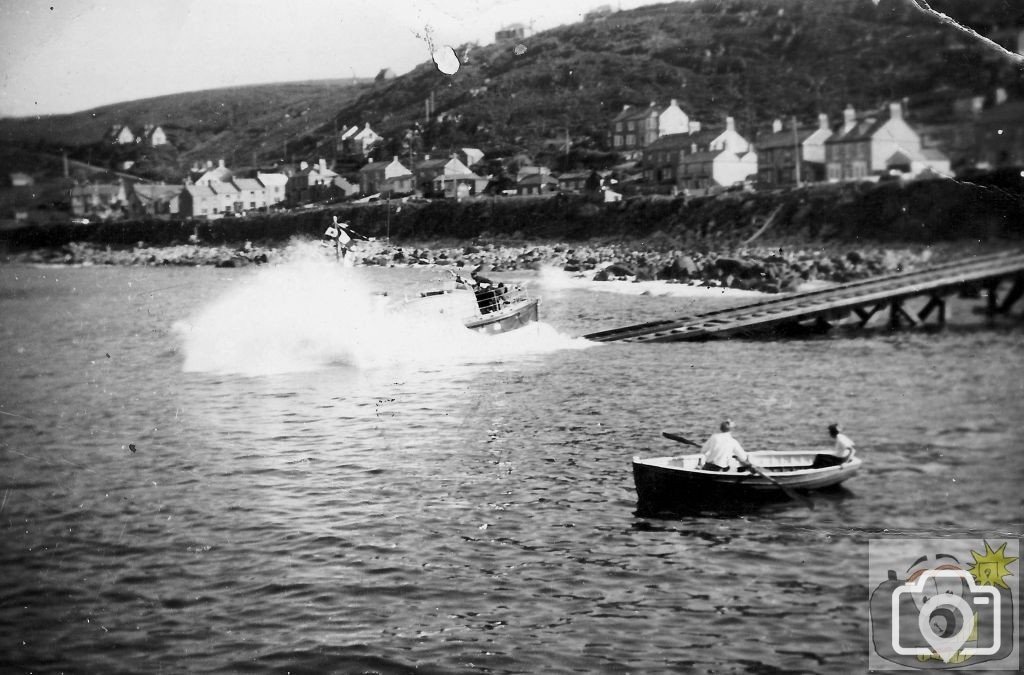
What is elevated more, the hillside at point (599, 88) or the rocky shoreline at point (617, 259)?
the hillside at point (599, 88)

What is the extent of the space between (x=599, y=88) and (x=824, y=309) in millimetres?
18102

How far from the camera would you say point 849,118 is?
1800 cm

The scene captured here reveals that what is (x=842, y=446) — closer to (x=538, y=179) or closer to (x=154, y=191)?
(x=154, y=191)

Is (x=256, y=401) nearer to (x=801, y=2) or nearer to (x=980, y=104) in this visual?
(x=980, y=104)

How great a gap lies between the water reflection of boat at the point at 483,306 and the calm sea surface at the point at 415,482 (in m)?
0.69

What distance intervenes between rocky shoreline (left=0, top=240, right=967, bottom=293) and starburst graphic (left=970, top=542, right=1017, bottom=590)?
1188 centimetres

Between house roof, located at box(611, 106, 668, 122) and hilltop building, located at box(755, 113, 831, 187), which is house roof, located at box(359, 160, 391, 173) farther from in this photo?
house roof, located at box(611, 106, 668, 122)

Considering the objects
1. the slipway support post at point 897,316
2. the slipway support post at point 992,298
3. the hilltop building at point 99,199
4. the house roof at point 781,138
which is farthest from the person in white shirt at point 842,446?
the house roof at point 781,138

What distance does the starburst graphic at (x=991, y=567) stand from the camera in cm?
833

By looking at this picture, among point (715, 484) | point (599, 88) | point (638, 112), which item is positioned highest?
point (599, 88)

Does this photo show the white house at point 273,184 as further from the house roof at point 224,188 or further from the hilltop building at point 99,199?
the hilltop building at point 99,199

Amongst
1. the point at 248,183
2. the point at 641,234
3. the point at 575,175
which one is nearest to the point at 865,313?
the point at 641,234

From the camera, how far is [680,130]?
31.5 metres

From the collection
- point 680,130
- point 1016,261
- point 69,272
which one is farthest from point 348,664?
point 680,130
